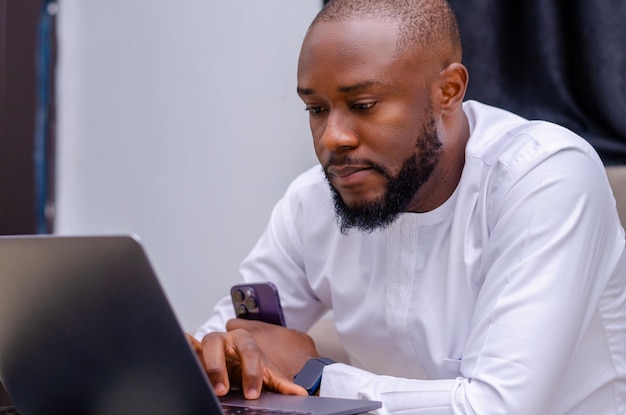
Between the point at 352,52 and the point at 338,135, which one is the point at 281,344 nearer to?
the point at 338,135

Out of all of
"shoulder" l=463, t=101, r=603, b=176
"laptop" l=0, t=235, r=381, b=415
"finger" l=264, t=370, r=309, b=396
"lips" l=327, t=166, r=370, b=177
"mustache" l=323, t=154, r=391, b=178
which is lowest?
"finger" l=264, t=370, r=309, b=396

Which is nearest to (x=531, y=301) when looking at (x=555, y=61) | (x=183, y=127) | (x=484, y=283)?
(x=484, y=283)

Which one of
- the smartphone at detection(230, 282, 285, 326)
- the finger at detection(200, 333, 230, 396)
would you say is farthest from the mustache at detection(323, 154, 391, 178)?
the finger at detection(200, 333, 230, 396)

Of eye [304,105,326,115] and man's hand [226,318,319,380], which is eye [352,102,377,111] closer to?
eye [304,105,326,115]

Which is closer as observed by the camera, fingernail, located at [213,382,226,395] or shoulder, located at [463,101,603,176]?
fingernail, located at [213,382,226,395]

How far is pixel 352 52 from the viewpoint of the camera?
1.45 metres

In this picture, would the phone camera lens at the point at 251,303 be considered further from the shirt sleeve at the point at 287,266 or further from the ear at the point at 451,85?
the ear at the point at 451,85

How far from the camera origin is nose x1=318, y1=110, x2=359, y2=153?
4.69 feet

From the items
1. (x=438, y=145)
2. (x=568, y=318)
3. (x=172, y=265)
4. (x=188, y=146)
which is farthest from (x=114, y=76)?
(x=568, y=318)

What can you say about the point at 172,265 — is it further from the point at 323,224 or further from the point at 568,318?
the point at 568,318

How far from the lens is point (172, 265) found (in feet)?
9.00

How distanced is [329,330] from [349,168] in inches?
21.9

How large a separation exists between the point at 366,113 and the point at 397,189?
0.14 m

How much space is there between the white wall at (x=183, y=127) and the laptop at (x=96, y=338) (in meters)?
1.38
